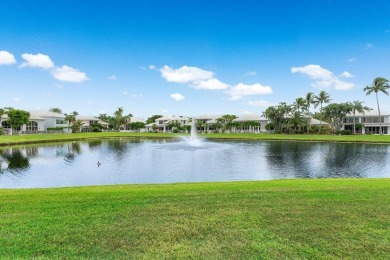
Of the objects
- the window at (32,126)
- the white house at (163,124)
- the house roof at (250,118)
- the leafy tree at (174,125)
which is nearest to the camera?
the window at (32,126)

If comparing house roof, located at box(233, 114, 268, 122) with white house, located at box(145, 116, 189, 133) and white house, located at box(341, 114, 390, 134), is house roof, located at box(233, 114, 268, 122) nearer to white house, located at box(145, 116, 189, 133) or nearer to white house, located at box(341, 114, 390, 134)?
white house, located at box(145, 116, 189, 133)

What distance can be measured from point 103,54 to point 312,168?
137 ft

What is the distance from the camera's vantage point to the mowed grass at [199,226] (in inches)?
179

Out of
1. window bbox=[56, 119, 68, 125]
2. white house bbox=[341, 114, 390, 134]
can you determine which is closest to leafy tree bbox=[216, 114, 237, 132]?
white house bbox=[341, 114, 390, 134]

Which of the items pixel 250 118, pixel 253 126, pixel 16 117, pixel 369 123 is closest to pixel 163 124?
pixel 250 118

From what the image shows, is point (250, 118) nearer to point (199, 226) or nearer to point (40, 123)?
point (40, 123)

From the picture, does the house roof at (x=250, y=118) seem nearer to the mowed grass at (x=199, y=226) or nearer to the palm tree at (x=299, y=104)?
the palm tree at (x=299, y=104)

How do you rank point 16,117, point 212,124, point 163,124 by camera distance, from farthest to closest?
point 163,124, point 212,124, point 16,117

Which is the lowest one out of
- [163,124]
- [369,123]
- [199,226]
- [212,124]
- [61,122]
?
[199,226]

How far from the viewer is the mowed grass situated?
4.55 metres

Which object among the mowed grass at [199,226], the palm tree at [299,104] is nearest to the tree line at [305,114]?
the palm tree at [299,104]

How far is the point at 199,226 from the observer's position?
555 cm

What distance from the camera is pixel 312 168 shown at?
22.3 meters

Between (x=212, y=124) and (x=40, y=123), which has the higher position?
(x=40, y=123)
